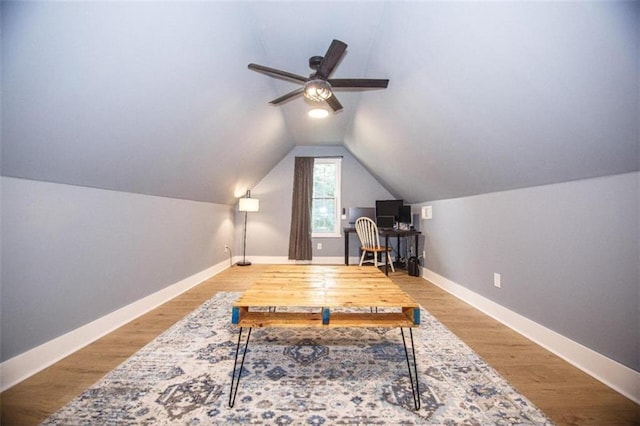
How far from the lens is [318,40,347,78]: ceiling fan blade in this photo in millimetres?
1520

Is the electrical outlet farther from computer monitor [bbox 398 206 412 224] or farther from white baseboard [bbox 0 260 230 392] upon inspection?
white baseboard [bbox 0 260 230 392]

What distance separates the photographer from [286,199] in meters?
4.62

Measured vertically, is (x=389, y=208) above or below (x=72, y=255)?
above

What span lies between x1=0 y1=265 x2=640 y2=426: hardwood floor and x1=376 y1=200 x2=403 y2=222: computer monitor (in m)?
2.15

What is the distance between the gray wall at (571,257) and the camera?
125 centimetres

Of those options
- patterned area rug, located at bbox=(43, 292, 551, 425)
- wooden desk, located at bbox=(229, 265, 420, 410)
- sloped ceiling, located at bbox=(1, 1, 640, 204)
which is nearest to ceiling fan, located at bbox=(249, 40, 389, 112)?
sloped ceiling, located at bbox=(1, 1, 640, 204)

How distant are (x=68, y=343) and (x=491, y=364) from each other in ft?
9.39

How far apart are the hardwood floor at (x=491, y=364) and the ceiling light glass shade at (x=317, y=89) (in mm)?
2246

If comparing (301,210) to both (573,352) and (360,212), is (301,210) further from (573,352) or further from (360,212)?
(573,352)

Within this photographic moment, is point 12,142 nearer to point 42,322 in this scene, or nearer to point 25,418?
point 42,322

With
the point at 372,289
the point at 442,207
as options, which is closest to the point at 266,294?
the point at 372,289

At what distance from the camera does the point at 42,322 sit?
4.61 ft

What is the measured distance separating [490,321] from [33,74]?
138 inches

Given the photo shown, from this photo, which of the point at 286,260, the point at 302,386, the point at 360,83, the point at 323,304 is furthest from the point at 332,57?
the point at 286,260
